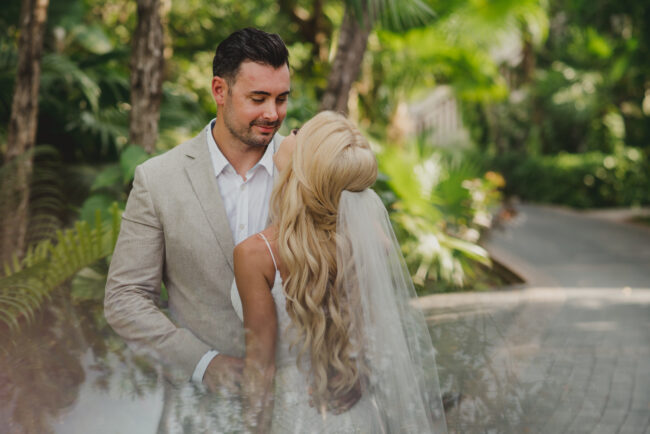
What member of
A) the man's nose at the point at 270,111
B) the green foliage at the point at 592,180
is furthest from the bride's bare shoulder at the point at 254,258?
the green foliage at the point at 592,180

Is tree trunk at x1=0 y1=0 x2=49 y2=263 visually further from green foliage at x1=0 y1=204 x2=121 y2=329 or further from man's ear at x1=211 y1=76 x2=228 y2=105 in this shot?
man's ear at x1=211 y1=76 x2=228 y2=105

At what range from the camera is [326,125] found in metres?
2.08

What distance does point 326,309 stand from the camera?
214 cm

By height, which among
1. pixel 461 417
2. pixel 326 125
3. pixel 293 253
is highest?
pixel 326 125

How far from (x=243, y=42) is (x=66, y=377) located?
1286 millimetres

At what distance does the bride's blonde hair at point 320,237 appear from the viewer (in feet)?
6.73

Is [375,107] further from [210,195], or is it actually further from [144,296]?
[144,296]

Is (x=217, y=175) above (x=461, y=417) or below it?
above

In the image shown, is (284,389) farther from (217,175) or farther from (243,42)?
(243,42)

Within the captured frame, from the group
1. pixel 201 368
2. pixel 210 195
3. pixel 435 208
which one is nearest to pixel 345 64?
pixel 435 208

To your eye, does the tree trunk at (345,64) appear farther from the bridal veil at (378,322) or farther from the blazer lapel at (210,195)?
the bridal veil at (378,322)

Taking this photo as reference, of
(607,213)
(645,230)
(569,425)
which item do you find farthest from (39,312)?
(607,213)

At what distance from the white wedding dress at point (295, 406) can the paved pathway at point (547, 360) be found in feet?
1.35

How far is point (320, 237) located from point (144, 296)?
0.65 metres
